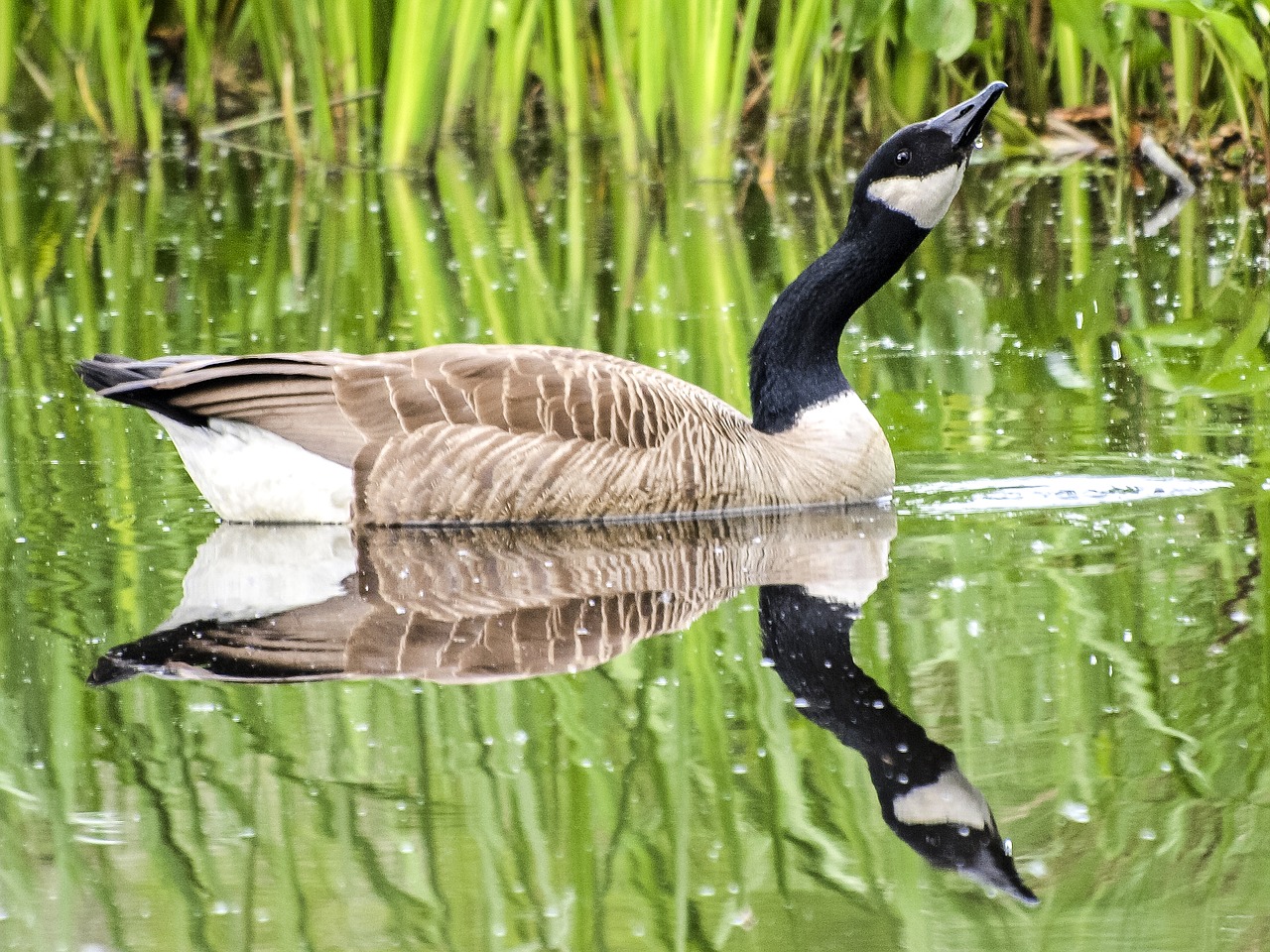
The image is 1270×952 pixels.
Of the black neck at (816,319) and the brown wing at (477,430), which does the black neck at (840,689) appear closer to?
the brown wing at (477,430)

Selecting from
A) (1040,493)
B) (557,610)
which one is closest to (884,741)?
(557,610)

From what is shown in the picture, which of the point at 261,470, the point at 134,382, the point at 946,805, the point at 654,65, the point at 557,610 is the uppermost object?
the point at 654,65

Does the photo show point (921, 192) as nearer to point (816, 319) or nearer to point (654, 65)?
point (816, 319)

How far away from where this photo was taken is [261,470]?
6.86 metres

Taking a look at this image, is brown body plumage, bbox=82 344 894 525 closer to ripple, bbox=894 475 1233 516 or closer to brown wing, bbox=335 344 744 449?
brown wing, bbox=335 344 744 449

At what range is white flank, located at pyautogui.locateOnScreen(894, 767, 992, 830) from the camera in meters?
4.18

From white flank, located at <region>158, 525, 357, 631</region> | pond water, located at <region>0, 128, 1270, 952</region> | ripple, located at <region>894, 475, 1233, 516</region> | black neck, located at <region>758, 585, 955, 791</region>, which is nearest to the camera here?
pond water, located at <region>0, 128, 1270, 952</region>

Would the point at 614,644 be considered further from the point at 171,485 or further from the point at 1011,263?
the point at 1011,263

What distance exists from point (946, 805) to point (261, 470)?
3.37 meters

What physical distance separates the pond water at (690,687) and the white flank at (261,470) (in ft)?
0.44

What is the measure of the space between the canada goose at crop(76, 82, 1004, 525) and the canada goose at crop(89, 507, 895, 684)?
10cm

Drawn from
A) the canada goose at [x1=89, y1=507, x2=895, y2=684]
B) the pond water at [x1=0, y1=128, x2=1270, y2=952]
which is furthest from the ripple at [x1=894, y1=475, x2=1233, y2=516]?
the canada goose at [x1=89, y1=507, x2=895, y2=684]

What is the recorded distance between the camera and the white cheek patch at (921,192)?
7.11 meters

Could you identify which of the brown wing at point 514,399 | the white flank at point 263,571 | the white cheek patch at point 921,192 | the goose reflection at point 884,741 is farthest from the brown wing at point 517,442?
the white cheek patch at point 921,192
